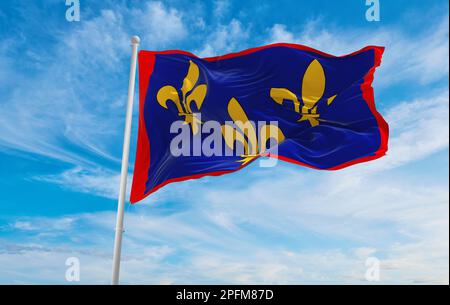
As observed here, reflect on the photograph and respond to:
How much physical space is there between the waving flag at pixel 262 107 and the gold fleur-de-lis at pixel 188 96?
0.03m

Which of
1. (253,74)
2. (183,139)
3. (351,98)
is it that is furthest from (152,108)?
(351,98)

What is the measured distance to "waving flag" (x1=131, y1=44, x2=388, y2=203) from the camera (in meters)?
11.2

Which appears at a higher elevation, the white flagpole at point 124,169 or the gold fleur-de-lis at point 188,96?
the gold fleur-de-lis at point 188,96

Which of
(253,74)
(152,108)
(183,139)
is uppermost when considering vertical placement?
(253,74)

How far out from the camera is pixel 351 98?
1187 centimetres

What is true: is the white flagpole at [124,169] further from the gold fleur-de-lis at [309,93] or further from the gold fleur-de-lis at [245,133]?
the gold fleur-de-lis at [309,93]

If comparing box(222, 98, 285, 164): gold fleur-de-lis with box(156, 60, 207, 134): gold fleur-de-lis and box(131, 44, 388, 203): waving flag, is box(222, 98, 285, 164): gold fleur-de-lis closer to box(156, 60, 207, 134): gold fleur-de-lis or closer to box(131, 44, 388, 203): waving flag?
box(131, 44, 388, 203): waving flag

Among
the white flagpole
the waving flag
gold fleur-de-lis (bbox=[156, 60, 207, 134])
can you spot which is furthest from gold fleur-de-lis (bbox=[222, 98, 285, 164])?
the white flagpole

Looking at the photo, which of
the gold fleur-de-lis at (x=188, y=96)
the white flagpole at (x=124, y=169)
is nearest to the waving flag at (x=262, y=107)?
the gold fleur-de-lis at (x=188, y=96)

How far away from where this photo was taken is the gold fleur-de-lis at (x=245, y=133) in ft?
37.9

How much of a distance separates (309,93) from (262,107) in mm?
1275

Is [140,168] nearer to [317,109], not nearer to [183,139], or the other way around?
[183,139]

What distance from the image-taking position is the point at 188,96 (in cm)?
1184
